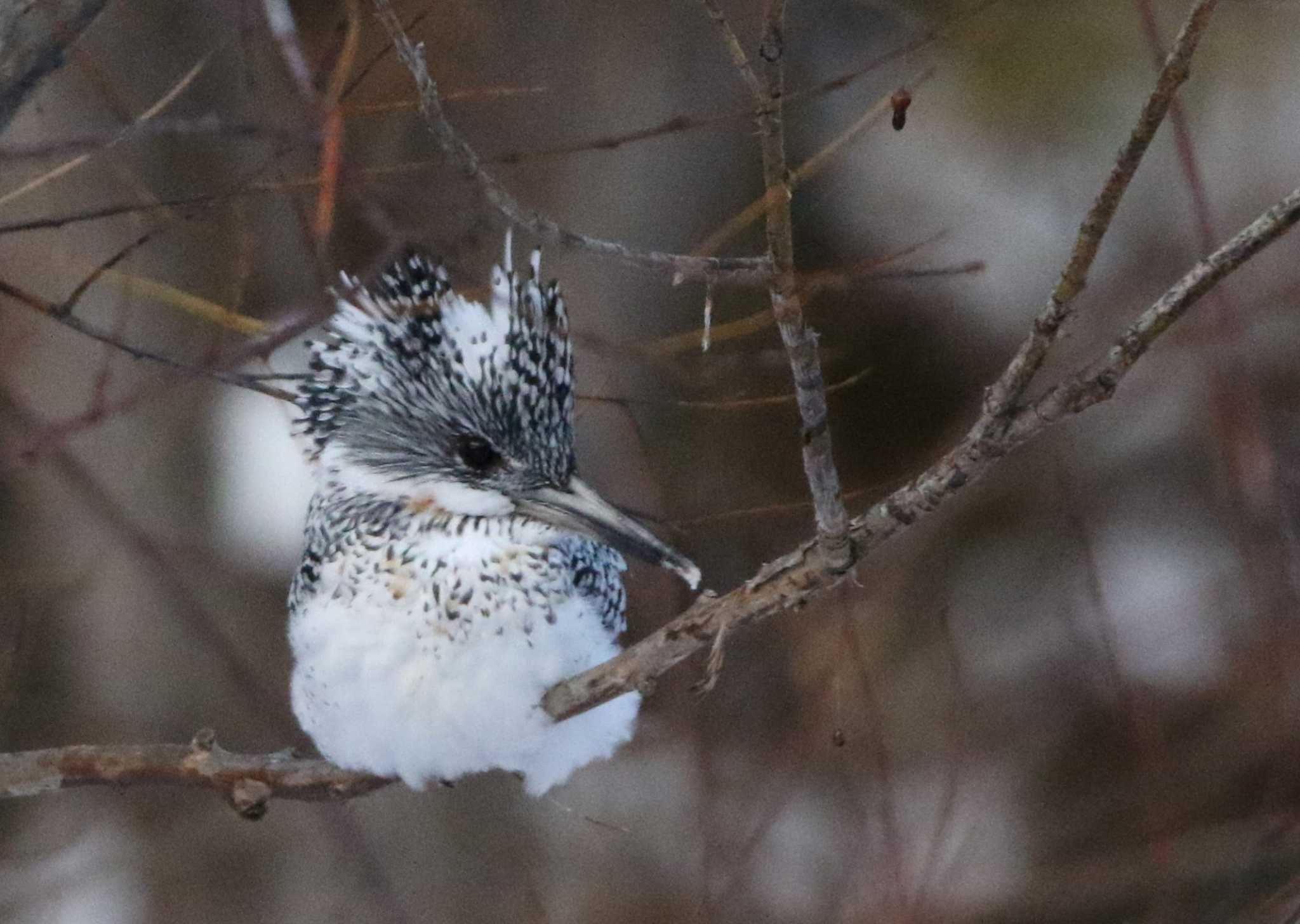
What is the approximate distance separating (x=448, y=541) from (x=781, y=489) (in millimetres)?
1025

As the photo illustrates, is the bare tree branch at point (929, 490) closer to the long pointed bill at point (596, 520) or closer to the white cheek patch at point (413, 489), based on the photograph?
the long pointed bill at point (596, 520)

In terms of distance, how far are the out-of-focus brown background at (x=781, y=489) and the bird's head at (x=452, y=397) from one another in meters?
0.53

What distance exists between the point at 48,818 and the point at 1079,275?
Answer: 2.04m

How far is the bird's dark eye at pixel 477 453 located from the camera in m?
1.26

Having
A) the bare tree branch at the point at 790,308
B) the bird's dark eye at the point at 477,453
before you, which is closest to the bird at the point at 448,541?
the bird's dark eye at the point at 477,453

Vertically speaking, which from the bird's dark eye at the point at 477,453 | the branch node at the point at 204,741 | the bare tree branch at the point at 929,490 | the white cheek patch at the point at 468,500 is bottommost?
the bare tree branch at the point at 929,490

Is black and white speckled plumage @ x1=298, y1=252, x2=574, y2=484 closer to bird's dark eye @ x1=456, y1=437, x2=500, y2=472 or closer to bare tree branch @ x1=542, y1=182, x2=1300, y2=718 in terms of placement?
bird's dark eye @ x1=456, y1=437, x2=500, y2=472

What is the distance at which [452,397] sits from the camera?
4.21 feet

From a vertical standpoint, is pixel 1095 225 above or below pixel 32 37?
below

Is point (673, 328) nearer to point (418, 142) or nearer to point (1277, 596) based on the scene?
point (418, 142)

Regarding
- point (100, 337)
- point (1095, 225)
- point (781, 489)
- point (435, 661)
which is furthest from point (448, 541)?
point (781, 489)

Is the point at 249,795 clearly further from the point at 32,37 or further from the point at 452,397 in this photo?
the point at 32,37

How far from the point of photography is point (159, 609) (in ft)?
7.88

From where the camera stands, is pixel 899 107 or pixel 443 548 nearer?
pixel 899 107
